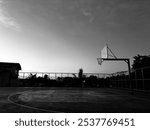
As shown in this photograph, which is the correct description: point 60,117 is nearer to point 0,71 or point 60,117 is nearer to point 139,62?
point 0,71

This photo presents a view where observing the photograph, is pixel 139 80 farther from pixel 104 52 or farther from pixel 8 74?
pixel 8 74

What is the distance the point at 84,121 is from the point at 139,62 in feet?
107

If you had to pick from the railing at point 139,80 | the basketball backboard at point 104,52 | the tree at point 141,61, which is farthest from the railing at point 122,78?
the tree at point 141,61

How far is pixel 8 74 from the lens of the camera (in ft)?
90.6

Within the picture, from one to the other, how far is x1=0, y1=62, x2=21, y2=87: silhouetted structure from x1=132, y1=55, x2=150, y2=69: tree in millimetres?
30662

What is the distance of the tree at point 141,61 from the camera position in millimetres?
28962

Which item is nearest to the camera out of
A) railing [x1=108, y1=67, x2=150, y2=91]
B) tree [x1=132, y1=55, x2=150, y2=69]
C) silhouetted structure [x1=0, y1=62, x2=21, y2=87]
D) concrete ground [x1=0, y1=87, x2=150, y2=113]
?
concrete ground [x1=0, y1=87, x2=150, y2=113]

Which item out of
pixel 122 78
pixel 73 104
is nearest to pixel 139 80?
pixel 122 78

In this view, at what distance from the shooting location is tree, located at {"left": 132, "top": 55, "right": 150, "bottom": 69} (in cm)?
2896

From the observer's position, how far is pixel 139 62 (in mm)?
31625

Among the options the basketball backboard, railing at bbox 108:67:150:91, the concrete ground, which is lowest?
the concrete ground

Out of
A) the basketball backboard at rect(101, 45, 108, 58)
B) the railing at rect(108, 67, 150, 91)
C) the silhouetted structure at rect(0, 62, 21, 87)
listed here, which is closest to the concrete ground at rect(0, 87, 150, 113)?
the railing at rect(108, 67, 150, 91)

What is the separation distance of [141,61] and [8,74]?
109 ft

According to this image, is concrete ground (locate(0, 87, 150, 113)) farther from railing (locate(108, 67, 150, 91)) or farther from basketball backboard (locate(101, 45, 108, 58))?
basketball backboard (locate(101, 45, 108, 58))
